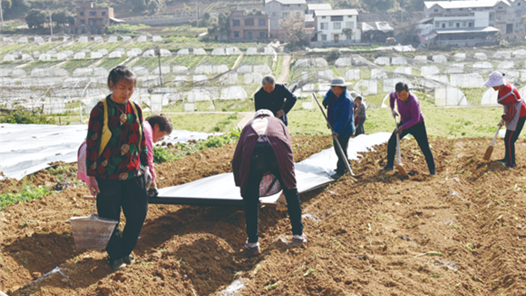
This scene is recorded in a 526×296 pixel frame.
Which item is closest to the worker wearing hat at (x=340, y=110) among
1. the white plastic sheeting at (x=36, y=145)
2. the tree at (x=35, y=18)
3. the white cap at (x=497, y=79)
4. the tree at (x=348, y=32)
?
the white cap at (x=497, y=79)

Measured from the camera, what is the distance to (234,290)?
11.8ft

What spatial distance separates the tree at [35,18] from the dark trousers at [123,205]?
8884 cm

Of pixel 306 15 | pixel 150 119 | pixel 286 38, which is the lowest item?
pixel 150 119

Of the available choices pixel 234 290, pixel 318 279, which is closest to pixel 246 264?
pixel 234 290

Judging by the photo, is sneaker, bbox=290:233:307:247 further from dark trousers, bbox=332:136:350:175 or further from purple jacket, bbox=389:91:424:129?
purple jacket, bbox=389:91:424:129

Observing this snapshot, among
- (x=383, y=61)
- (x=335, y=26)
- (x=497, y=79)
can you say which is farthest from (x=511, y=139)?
(x=335, y=26)

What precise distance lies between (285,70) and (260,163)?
40380 mm

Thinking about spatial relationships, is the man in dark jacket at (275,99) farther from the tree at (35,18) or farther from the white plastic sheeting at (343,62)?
the tree at (35,18)

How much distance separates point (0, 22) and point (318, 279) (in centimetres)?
10577

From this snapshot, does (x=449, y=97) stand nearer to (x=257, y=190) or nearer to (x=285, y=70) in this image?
(x=257, y=190)

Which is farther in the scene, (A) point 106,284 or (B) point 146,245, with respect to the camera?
(B) point 146,245

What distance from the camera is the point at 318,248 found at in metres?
4.23

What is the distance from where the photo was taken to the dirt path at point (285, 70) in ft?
126

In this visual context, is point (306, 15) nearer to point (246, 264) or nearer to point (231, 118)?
point (231, 118)
